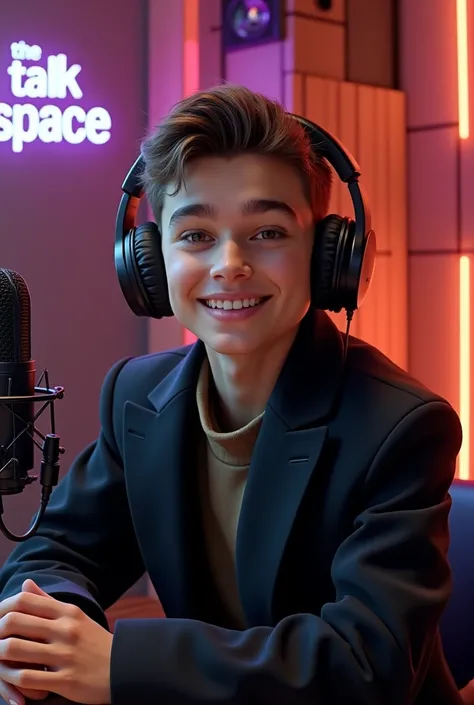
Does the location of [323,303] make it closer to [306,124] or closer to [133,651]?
[306,124]

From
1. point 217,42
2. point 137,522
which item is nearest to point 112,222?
point 217,42

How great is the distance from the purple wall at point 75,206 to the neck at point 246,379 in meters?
1.93

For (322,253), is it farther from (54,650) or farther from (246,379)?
(54,650)

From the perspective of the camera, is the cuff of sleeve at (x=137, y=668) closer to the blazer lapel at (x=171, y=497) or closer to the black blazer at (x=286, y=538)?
the black blazer at (x=286, y=538)

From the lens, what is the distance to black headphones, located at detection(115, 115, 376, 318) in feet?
4.21

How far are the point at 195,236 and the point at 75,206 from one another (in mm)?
2163

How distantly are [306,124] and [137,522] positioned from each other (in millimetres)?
569

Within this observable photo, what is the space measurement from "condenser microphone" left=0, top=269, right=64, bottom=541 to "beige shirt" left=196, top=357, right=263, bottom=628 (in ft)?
1.36

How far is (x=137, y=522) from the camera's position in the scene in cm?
140

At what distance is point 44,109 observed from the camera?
129 inches

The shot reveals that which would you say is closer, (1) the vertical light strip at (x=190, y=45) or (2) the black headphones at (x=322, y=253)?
(2) the black headphones at (x=322, y=253)

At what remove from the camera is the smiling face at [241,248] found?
1.25 meters

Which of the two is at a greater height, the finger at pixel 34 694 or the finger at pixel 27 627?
the finger at pixel 27 627

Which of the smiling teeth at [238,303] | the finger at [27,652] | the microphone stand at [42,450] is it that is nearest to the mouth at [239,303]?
the smiling teeth at [238,303]
